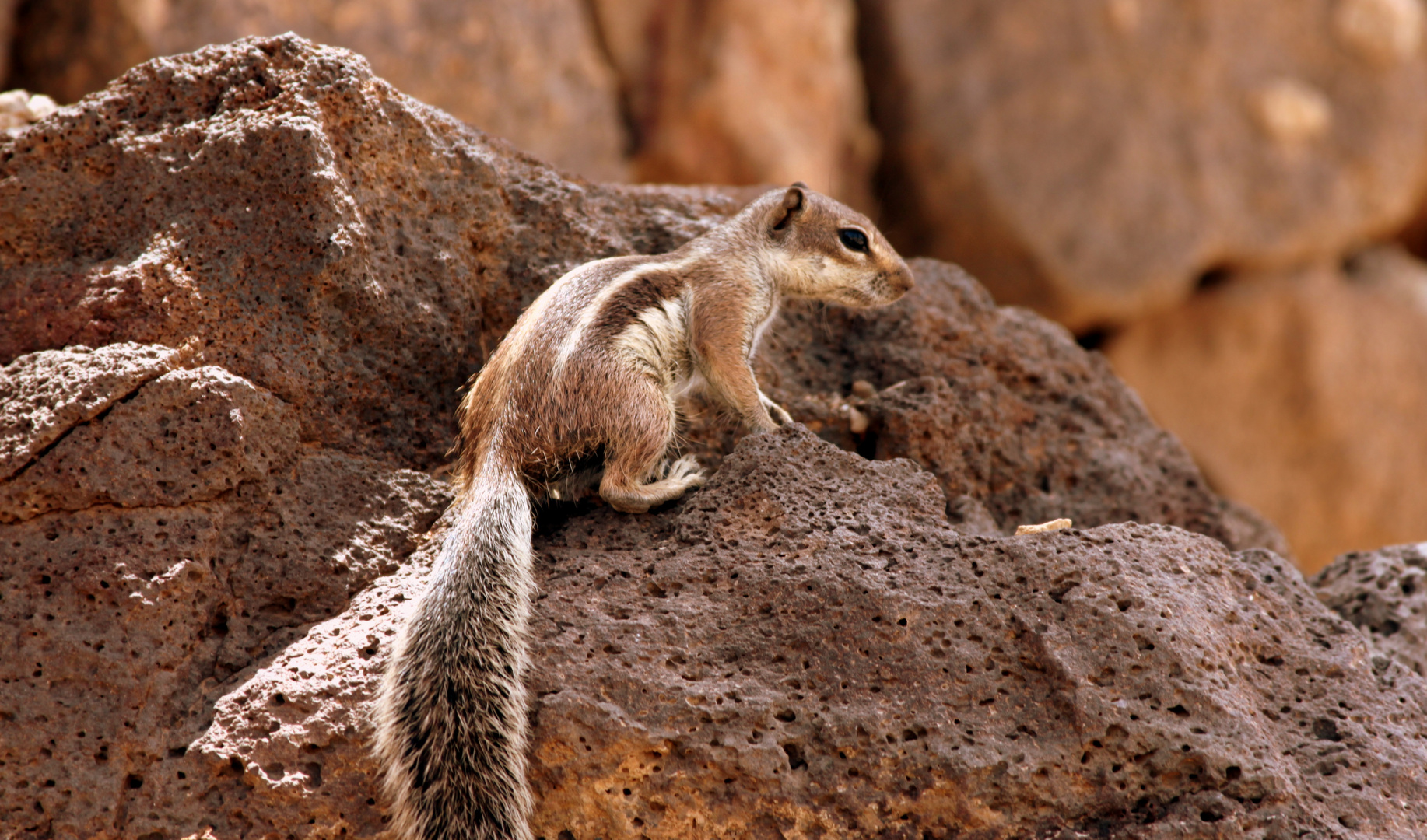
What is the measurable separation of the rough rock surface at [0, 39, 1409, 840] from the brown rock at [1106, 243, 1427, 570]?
8.62 meters

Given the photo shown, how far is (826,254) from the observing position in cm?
436

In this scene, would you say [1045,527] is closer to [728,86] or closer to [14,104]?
[14,104]

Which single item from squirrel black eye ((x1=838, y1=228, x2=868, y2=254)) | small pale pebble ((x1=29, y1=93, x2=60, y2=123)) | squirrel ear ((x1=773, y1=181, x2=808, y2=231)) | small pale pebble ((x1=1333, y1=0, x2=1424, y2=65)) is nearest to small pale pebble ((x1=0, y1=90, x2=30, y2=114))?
small pale pebble ((x1=29, y1=93, x2=60, y2=123))

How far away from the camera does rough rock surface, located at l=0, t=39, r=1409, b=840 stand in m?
2.85

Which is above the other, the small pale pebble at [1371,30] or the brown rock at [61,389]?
the small pale pebble at [1371,30]

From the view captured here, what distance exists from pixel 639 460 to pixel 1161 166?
9453 millimetres

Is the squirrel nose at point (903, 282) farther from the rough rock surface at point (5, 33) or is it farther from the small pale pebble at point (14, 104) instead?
the rough rock surface at point (5, 33)

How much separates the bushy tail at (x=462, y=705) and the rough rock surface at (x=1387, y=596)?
2.99m

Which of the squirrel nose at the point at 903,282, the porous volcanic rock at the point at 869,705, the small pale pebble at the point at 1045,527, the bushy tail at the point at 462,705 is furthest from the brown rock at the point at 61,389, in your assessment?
the small pale pebble at the point at 1045,527

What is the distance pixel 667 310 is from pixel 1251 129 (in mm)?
9749

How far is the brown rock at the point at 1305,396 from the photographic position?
37.7 feet

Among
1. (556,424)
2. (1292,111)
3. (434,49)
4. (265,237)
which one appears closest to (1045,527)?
(556,424)

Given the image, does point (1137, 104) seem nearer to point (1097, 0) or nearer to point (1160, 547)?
point (1097, 0)

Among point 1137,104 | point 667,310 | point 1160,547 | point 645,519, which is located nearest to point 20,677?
point 645,519
